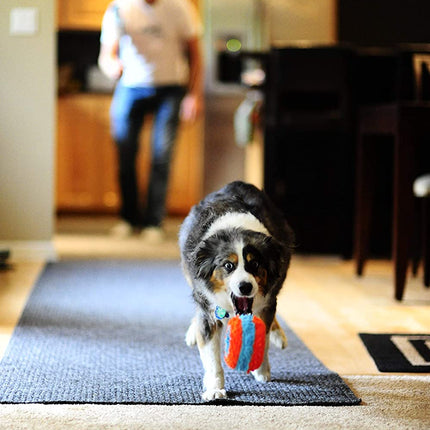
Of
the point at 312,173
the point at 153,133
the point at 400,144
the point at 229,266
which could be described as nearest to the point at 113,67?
the point at 153,133

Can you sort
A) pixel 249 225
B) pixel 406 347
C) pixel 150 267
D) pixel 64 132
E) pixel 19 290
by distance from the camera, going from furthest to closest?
pixel 64 132, pixel 150 267, pixel 19 290, pixel 406 347, pixel 249 225

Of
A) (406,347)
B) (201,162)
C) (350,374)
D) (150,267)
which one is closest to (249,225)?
(350,374)

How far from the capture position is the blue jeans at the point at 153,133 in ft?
15.6

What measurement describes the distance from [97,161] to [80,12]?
1.20 meters

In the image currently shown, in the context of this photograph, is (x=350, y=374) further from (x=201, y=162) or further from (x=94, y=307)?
(x=201, y=162)

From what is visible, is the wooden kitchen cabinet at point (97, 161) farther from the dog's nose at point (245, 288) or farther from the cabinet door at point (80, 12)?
the dog's nose at point (245, 288)

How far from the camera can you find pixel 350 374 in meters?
2.07

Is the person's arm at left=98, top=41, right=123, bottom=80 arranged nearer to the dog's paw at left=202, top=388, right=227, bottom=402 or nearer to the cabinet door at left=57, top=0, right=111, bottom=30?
the cabinet door at left=57, top=0, right=111, bottom=30

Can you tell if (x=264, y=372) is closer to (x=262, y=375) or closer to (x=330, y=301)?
(x=262, y=375)

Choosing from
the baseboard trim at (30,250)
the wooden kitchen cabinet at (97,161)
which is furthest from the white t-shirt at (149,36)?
the wooden kitchen cabinet at (97,161)

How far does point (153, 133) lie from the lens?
16.0 ft

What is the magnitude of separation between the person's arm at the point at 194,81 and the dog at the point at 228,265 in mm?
2839

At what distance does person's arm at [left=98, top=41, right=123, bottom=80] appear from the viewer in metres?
4.35

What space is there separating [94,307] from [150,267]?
3.22 ft
